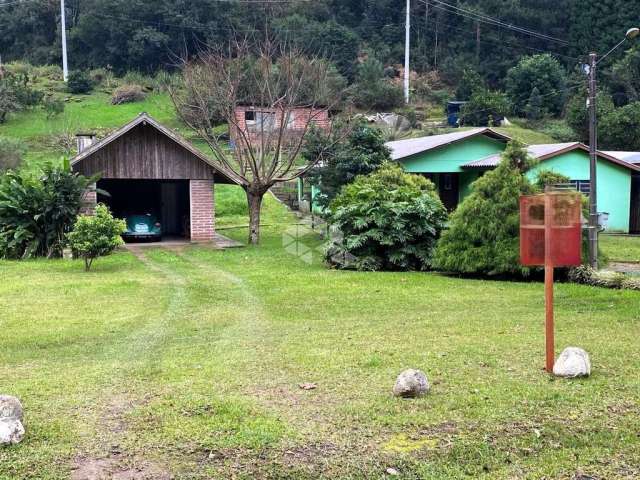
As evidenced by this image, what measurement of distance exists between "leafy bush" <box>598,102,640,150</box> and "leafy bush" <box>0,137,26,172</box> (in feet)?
103

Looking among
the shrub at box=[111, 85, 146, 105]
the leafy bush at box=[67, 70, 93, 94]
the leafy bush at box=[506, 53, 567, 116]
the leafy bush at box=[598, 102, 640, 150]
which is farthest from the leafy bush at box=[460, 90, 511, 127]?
the leafy bush at box=[67, 70, 93, 94]

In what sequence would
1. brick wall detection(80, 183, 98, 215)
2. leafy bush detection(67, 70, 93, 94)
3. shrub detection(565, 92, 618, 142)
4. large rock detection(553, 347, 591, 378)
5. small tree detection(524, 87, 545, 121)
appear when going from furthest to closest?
leafy bush detection(67, 70, 93, 94), small tree detection(524, 87, 545, 121), shrub detection(565, 92, 618, 142), brick wall detection(80, 183, 98, 215), large rock detection(553, 347, 591, 378)

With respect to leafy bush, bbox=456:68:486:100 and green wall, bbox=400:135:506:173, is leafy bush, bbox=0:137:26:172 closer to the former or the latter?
green wall, bbox=400:135:506:173

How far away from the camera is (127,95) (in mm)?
51812

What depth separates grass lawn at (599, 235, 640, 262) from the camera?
17578 millimetres

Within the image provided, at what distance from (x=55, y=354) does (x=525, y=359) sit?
5076mm

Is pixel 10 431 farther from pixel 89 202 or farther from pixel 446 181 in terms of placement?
pixel 446 181

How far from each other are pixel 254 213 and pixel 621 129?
1014 inches

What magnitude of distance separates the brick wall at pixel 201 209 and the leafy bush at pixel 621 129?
25687 millimetres

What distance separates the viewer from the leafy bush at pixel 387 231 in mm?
15914

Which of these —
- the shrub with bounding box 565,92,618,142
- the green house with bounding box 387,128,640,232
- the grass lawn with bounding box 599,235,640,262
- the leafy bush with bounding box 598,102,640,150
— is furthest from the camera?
the shrub with bounding box 565,92,618,142

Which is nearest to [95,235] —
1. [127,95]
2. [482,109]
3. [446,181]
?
[446,181]

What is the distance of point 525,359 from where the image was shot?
22.0 feet

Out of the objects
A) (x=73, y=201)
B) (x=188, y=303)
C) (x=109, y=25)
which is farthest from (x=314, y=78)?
(x=109, y=25)
